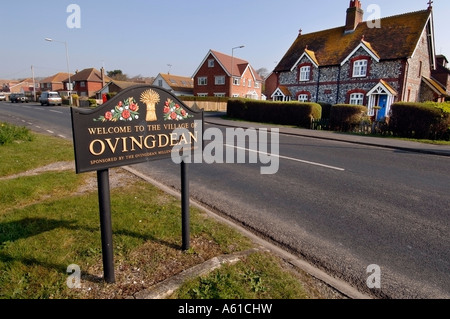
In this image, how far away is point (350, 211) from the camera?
5.01m

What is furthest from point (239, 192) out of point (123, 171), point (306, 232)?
point (123, 171)

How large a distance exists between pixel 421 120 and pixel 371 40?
16.2 m

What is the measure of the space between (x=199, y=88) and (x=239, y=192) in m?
46.1

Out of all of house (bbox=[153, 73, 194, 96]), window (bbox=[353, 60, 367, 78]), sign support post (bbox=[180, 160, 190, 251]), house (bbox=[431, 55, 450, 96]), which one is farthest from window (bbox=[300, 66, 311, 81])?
sign support post (bbox=[180, 160, 190, 251])

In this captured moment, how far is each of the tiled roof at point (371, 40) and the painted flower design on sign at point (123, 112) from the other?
2766 cm

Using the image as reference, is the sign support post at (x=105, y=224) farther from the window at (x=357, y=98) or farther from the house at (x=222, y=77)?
the house at (x=222, y=77)

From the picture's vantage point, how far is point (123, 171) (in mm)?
7125

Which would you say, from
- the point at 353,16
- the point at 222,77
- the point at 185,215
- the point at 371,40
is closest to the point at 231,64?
the point at 222,77

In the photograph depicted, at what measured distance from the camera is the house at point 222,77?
46.0 meters

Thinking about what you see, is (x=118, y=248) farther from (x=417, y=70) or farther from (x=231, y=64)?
(x=231, y=64)

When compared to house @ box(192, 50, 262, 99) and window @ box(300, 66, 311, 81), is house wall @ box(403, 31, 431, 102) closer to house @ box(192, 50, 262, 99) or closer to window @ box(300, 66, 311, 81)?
window @ box(300, 66, 311, 81)

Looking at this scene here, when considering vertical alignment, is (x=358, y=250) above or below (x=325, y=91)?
below

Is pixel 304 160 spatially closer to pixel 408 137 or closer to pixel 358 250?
pixel 358 250

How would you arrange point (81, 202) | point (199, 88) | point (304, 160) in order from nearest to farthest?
point (81, 202)
point (304, 160)
point (199, 88)
